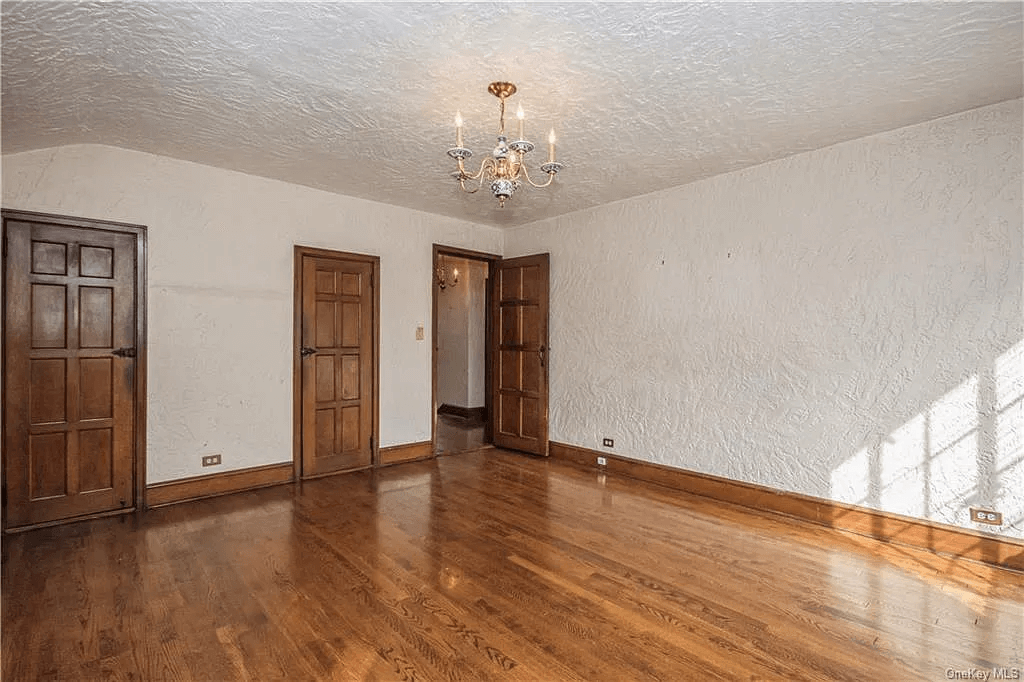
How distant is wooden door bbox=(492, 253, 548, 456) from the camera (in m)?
5.48

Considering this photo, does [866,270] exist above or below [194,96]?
below

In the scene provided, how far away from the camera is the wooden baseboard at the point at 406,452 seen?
5090 millimetres

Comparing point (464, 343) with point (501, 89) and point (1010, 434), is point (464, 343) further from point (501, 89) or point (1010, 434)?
point (1010, 434)

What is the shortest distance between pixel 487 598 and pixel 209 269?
3288 millimetres

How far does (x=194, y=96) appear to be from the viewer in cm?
278

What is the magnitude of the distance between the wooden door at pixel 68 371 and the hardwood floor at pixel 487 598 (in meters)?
0.29

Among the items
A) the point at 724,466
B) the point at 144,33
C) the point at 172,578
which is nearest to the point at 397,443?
the point at 172,578

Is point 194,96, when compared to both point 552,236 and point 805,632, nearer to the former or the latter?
point 552,236

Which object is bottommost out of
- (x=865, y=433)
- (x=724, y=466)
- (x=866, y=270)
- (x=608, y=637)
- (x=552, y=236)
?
(x=608, y=637)

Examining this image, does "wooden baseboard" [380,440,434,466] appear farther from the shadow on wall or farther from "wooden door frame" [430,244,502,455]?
the shadow on wall

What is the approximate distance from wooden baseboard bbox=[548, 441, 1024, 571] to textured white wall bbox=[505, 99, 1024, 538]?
0.07 metres

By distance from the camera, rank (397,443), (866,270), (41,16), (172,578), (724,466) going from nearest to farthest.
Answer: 1. (41,16)
2. (172,578)
3. (866,270)
4. (724,466)
5. (397,443)

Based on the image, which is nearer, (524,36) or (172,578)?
(524,36)

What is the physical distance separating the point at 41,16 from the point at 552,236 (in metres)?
4.21
